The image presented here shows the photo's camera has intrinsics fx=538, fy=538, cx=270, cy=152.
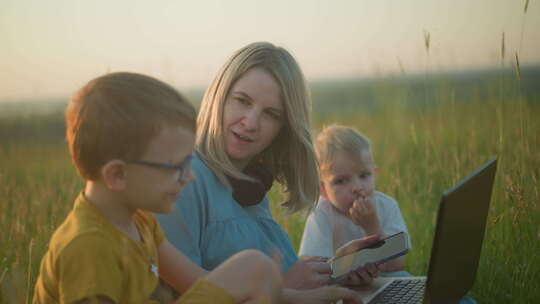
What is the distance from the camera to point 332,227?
111 inches

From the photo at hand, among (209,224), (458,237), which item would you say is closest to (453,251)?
(458,237)

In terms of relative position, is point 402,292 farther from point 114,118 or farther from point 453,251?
point 114,118

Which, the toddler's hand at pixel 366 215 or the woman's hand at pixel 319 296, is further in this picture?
the toddler's hand at pixel 366 215

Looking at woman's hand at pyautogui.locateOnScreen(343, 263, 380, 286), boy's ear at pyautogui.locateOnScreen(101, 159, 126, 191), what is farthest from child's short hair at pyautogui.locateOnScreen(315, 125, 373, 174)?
boy's ear at pyautogui.locateOnScreen(101, 159, 126, 191)

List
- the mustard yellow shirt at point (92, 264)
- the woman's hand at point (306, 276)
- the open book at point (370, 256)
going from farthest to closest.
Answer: the open book at point (370, 256)
the woman's hand at point (306, 276)
the mustard yellow shirt at point (92, 264)

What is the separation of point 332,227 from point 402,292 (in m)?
0.74

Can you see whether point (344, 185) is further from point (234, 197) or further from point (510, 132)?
point (510, 132)

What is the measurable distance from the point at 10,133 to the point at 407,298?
2.88m

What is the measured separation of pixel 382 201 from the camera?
2920 mm

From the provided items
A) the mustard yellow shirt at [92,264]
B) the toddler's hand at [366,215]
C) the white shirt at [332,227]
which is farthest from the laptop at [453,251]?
the mustard yellow shirt at [92,264]

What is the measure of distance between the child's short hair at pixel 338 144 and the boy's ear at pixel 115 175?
163 centimetres

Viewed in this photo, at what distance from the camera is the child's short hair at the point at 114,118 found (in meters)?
1.31

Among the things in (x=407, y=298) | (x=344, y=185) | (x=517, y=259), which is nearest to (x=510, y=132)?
(x=517, y=259)

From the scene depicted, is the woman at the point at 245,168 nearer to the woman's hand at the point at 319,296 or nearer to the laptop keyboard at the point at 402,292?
the woman's hand at the point at 319,296
